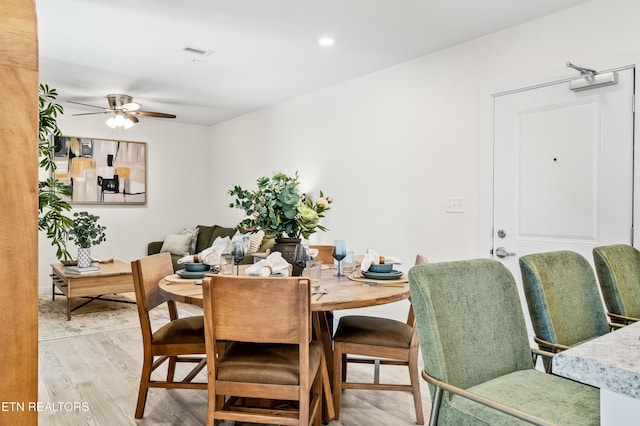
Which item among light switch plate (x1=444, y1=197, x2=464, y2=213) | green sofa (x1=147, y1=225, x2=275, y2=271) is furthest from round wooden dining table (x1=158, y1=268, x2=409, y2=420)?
green sofa (x1=147, y1=225, x2=275, y2=271)

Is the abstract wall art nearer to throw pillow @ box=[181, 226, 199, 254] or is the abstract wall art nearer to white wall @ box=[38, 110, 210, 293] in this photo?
white wall @ box=[38, 110, 210, 293]

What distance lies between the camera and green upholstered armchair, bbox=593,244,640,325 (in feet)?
5.95

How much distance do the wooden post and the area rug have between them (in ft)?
11.4

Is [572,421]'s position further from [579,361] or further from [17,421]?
[17,421]

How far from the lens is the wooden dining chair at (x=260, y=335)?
1692 millimetres

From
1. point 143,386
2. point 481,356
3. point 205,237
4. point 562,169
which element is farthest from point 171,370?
point 205,237

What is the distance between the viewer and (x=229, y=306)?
5.67 feet

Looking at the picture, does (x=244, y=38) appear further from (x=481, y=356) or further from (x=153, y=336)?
(x=481, y=356)

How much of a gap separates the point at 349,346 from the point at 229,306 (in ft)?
2.66

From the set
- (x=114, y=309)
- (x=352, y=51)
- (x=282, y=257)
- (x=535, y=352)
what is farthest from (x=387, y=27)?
(x=114, y=309)

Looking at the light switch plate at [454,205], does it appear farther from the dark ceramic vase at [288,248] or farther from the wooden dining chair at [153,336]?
the wooden dining chair at [153,336]

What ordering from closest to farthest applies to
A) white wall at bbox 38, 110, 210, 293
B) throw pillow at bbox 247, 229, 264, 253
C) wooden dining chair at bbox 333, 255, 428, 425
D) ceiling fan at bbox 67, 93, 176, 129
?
wooden dining chair at bbox 333, 255, 428, 425 < ceiling fan at bbox 67, 93, 176, 129 < throw pillow at bbox 247, 229, 264, 253 < white wall at bbox 38, 110, 210, 293

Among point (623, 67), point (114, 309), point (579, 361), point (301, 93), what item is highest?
point (301, 93)

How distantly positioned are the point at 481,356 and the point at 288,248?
4.40 ft
